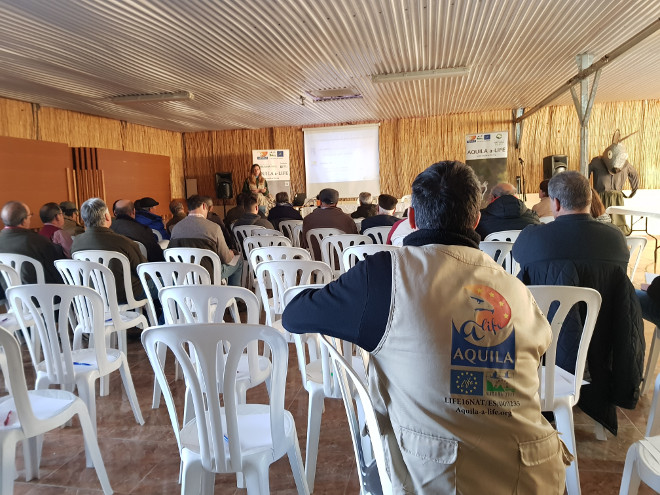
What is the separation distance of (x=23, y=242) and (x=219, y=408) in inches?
127

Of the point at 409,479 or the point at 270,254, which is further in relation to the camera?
the point at 270,254

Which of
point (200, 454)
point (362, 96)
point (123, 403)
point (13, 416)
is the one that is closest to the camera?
point (200, 454)

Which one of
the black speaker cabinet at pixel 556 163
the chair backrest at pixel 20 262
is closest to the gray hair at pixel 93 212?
the chair backrest at pixel 20 262

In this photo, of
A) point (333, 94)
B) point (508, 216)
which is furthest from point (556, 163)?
point (508, 216)

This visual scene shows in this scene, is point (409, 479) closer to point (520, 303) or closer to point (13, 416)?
point (520, 303)

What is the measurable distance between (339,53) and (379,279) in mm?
5297

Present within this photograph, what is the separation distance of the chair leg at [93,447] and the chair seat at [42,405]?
95 mm

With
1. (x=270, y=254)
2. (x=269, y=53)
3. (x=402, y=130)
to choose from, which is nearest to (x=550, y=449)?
(x=270, y=254)

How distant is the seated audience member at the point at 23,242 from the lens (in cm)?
398

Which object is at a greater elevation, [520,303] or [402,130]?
[402,130]

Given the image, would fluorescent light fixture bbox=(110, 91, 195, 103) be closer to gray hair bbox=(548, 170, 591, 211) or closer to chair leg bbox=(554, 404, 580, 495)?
gray hair bbox=(548, 170, 591, 211)

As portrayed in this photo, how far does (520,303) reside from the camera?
124 cm

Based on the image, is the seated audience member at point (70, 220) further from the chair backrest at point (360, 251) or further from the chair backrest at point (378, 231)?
the chair backrest at point (360, 251)

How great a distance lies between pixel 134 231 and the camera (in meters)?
4.76
